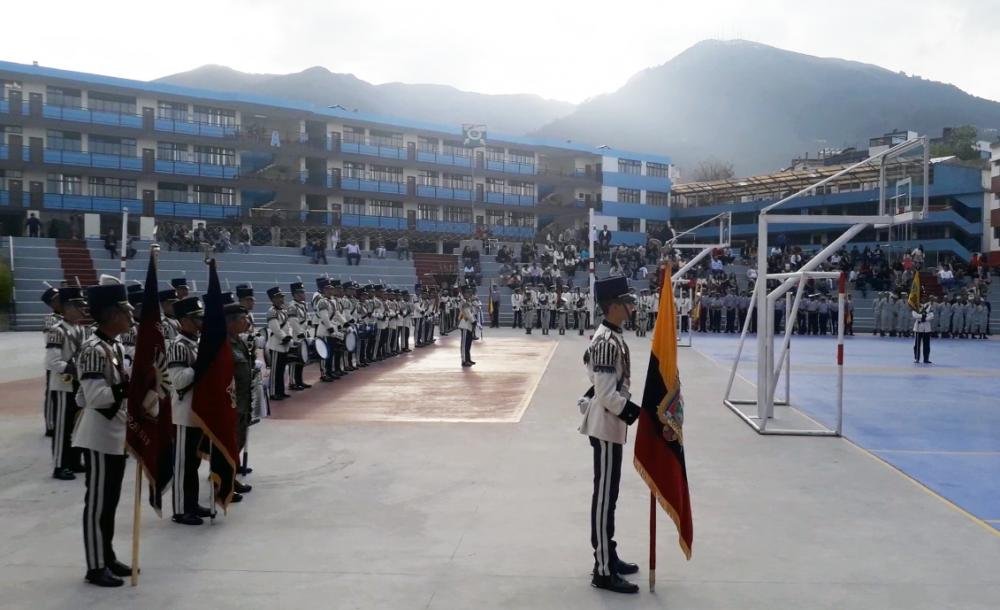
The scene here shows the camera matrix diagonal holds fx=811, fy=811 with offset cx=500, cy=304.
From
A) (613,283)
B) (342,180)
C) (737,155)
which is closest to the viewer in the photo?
(613,283)

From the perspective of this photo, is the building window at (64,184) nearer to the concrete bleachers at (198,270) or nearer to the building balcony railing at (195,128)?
the building balcony railing at (195,128)

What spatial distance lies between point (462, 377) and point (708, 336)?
53.4 feet

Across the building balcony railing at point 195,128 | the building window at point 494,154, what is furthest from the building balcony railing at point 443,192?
the building balcony railing at point 195,128

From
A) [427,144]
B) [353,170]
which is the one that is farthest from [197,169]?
[427,144]

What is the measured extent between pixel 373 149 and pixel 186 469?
47.1 m

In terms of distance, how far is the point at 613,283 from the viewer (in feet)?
18.4

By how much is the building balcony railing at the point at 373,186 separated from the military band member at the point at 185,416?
45.0 metres

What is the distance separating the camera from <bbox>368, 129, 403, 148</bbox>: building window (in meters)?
53.4

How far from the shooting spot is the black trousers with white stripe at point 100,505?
5.32 meters

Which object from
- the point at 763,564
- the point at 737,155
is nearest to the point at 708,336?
the point at 763,564

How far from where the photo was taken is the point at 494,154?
2307 inches

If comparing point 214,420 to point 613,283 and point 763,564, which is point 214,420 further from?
point 763,564

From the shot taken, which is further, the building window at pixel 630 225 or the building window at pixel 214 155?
the building window at pixel 630 225

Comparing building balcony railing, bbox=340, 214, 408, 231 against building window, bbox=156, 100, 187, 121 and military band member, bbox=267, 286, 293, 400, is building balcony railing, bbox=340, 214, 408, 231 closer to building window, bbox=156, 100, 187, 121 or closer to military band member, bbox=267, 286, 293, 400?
building window, bbox=156, 100, 187, 121
